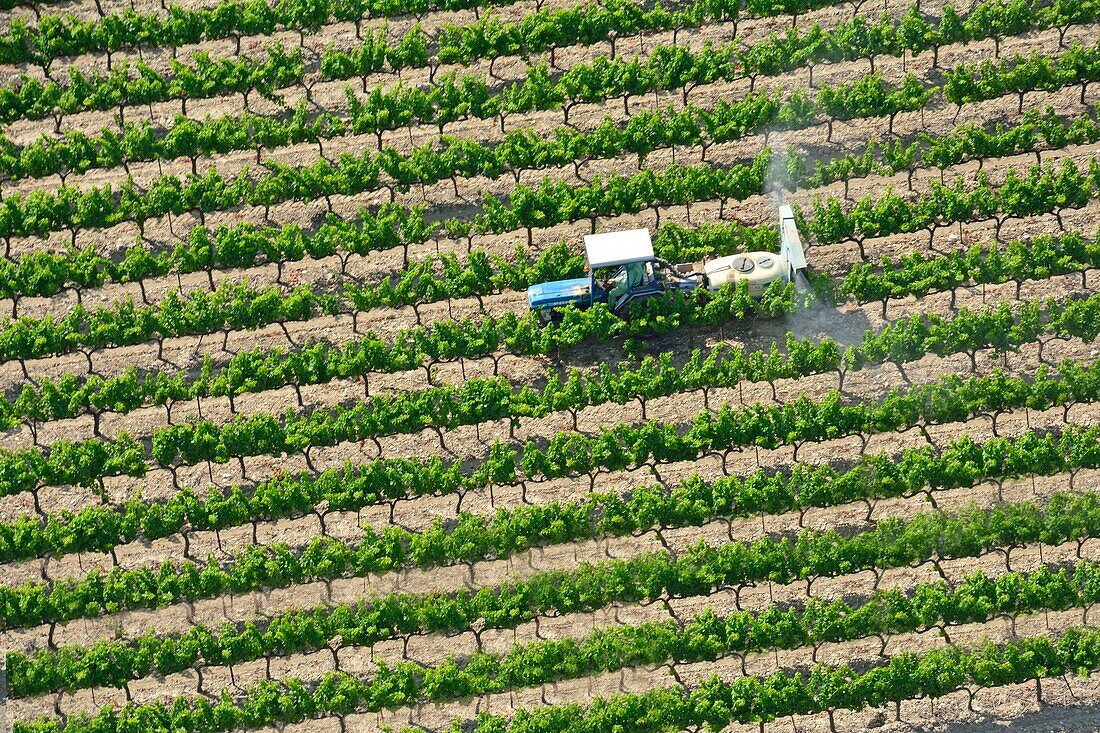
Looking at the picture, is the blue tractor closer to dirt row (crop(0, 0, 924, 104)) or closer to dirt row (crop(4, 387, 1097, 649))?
dirt row (crop(4, 387, 1097, 649))

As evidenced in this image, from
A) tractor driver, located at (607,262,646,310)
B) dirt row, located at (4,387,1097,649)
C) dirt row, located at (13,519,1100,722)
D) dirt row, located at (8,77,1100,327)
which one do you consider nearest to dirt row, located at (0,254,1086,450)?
tractor driver, located at (607,262,646,310)

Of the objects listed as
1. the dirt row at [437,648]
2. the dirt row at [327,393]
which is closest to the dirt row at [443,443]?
the dirt row at [327,393]

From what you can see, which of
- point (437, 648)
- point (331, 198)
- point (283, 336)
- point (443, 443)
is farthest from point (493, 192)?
point (437, 648)

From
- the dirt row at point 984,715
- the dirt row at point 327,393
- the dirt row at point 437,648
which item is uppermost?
the dirt row at point 327,393

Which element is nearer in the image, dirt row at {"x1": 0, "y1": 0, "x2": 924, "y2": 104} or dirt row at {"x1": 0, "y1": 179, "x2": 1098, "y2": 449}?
dirt row at {"x1": 0, "y1": 179, "x2": 1098, "y2": 449}

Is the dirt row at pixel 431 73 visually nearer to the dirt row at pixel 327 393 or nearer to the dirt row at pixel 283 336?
the dirt row at pixel 283 336

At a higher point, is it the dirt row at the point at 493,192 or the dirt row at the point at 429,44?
the dirt row at the point at 429,44

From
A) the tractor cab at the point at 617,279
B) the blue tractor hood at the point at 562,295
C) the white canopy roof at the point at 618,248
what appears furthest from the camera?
the blue tractor hood at the point at 562,295

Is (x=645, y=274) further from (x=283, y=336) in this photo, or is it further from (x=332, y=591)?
(x=332, y=591)
